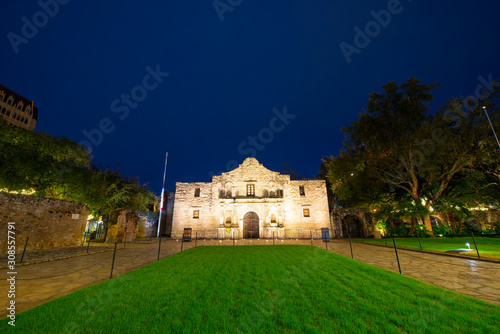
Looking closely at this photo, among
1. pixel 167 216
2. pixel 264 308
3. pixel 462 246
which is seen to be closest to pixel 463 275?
pixel 264 308

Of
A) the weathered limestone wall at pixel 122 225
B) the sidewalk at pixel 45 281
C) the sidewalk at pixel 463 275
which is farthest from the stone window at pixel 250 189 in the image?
the sidewalk at pixel 463 275

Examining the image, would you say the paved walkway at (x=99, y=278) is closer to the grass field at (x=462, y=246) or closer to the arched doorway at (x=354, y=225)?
the grass field at (x=462, y=246)

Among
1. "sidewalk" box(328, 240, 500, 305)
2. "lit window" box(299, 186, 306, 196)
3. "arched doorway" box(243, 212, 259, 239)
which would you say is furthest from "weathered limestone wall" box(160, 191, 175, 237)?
"sidewalk" box(328, 240, 500, 305)

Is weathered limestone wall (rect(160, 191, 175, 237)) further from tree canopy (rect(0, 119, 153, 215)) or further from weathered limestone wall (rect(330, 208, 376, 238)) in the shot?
weathered limestone wall (rect(330, 208, 376, 238))

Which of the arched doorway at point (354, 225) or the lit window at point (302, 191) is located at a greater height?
the lit window at point (302, 191)

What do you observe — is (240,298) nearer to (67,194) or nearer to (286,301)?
(286,301)

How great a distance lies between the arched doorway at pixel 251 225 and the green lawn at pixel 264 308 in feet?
66.1

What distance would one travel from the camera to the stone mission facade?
2452 centimetres

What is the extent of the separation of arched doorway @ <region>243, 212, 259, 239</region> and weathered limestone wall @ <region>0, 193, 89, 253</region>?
51.5 feet

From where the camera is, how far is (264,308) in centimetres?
345

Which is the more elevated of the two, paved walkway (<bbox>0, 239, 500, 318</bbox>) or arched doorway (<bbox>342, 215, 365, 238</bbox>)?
arched doorway (<bbox>342, 215, 365, 238</bbox>)

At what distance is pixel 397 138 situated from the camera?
1897 cm

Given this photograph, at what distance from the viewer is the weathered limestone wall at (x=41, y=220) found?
1059cm

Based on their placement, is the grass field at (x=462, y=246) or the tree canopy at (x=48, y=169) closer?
the grass field at (x=462, y=246)
